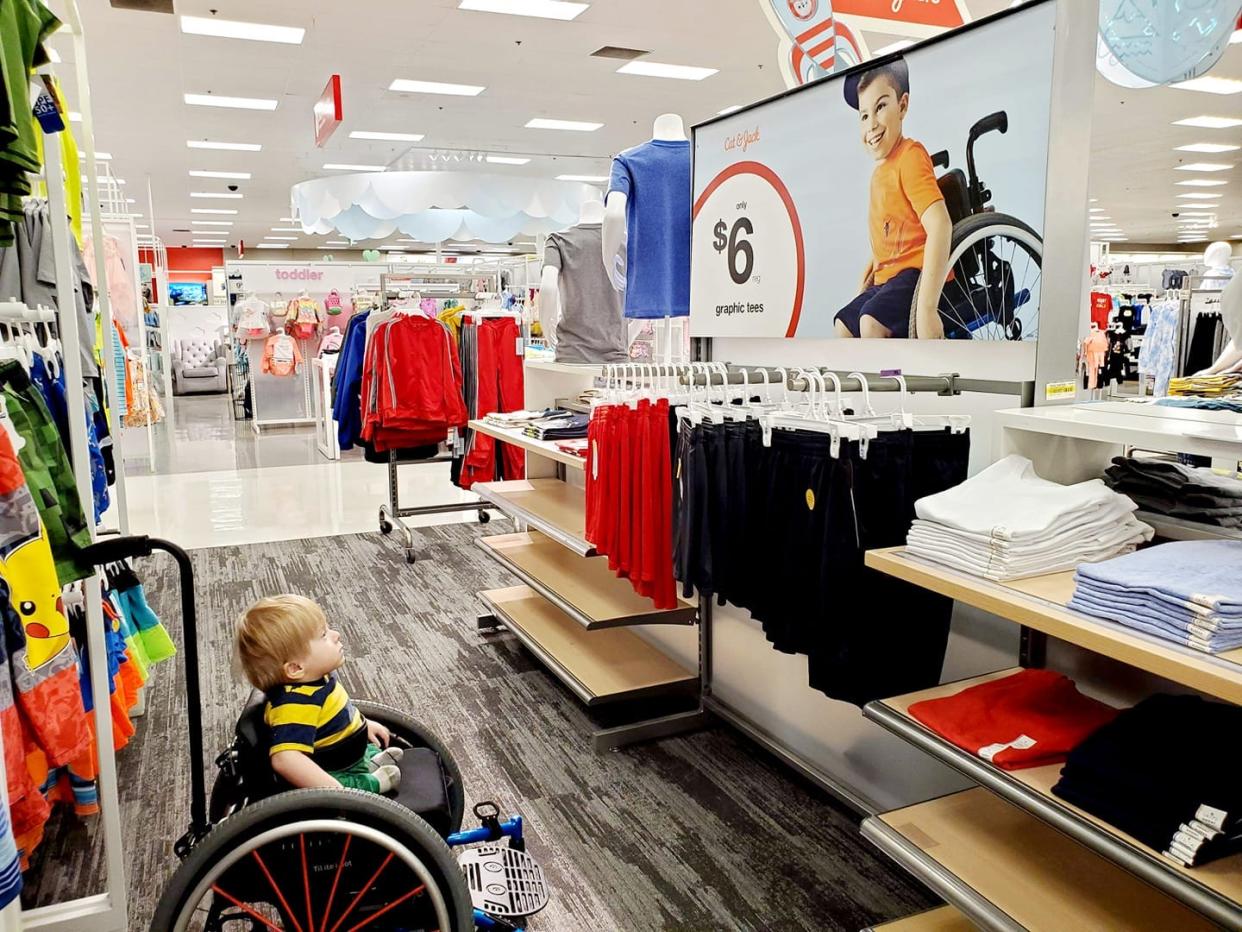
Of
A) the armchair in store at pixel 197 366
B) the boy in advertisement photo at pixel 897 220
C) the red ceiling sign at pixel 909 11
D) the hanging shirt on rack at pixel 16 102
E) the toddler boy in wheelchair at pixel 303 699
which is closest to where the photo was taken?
the hanging shirt on rack at pixel 16 102

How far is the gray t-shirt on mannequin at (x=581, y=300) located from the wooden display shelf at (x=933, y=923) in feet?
11.3

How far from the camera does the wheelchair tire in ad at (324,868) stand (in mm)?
1786

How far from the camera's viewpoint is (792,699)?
130 inches

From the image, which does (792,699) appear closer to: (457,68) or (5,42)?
(5,42)

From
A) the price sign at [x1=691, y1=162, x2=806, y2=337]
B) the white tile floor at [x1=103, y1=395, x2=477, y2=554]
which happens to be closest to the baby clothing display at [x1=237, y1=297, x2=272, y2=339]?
the white tile floor at [x1=103, y1=395, x2=477, y2=554]

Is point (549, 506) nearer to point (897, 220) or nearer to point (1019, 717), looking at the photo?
point (897, 220)

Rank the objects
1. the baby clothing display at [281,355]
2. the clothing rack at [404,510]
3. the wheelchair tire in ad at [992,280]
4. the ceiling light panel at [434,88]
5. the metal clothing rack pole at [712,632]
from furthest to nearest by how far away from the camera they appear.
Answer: the baby clothing display at [281,355]
the ceiling light panel at [434,88]
the clothing rack at [404,510]
the metal clothing rack pole at [712,632]
the wheelchair tire in ad at [992,280]

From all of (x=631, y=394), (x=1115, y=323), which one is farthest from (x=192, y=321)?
(x=631, y=394)

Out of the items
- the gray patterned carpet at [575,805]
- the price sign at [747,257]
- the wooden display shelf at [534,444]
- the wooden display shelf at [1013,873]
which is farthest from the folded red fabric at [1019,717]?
the wooden display shelf at [534,444]

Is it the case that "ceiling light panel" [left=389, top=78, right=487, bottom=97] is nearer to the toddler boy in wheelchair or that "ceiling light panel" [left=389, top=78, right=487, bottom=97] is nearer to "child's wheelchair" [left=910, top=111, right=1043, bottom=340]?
"child's wheelchair" [left=910, top=111, right=1043, bottom=340]

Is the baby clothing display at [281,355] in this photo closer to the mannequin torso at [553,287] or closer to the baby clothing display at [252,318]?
the baby clothing display at [252,318]

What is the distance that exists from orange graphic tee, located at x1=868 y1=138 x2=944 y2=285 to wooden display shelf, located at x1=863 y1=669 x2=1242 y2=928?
4.01ft

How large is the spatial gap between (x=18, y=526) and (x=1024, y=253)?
2281 mm

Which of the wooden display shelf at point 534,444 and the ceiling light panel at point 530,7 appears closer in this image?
the wooden display shelf at point 534,444
